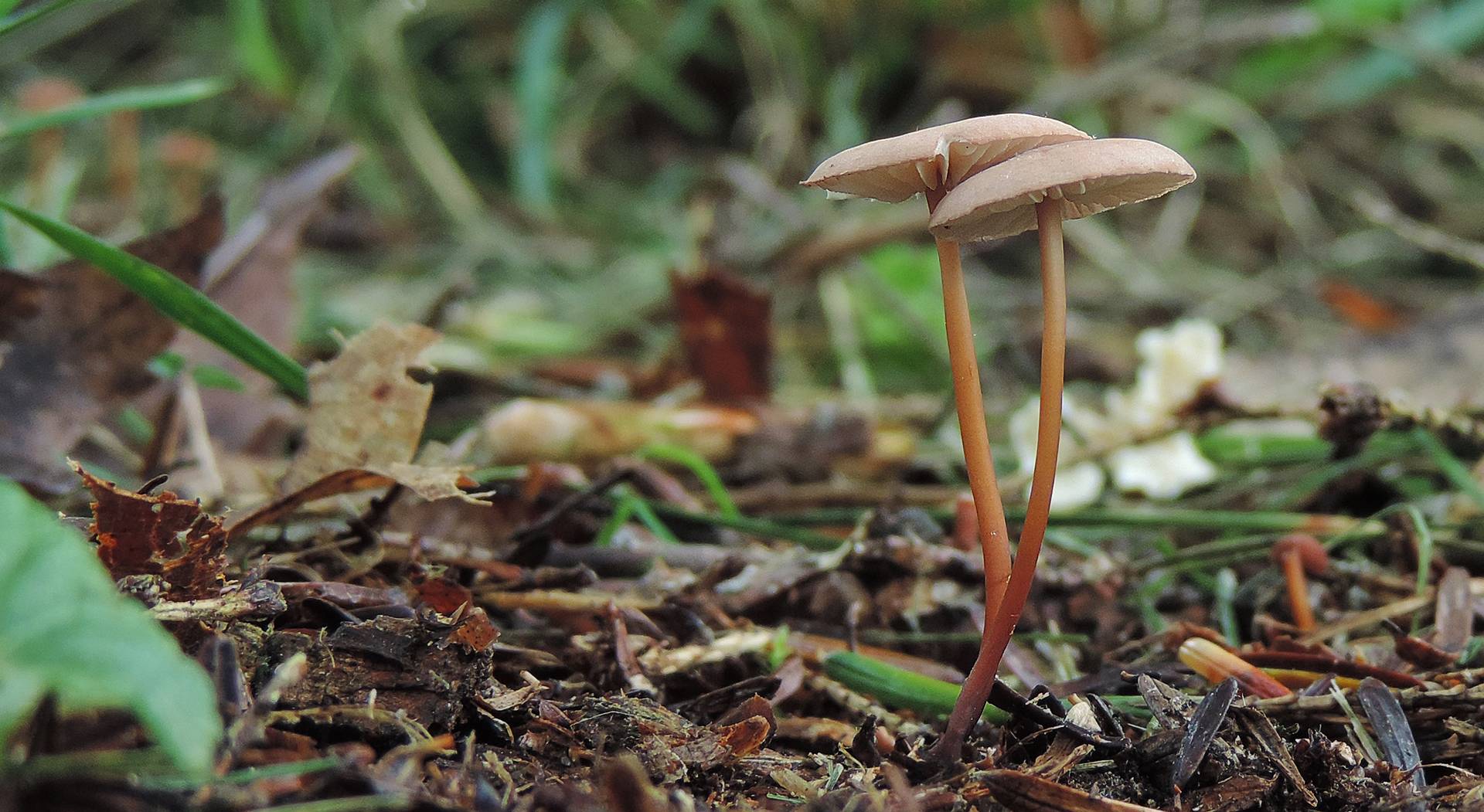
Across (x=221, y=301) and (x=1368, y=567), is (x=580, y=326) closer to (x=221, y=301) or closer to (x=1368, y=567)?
(x=221, y=301)

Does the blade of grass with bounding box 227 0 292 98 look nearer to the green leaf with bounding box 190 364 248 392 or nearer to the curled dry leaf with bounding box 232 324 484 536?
the green leaf with bounding box 190 364 248 392

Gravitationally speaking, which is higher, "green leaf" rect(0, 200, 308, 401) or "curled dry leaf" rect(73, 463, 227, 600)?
→ "green leaf" rect(0, 200, 308, 401)

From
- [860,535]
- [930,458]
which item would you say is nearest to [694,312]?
[930,458]

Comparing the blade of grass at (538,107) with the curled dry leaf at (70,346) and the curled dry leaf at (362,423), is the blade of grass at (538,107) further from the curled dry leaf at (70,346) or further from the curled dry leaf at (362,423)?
the curled dry leaf at (362,423)

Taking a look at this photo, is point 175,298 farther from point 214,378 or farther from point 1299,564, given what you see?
point 1299,564

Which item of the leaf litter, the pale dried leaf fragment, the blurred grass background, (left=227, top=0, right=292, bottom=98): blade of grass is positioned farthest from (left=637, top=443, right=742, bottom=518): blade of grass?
(left=227, top=0, right=292, bottom=98): blade of grass

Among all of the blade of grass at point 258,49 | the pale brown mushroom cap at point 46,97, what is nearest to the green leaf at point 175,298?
the pale brown mushroom cap at point 46,97

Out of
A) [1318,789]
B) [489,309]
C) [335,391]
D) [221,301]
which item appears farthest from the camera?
[489,309]
